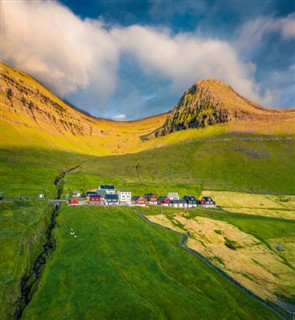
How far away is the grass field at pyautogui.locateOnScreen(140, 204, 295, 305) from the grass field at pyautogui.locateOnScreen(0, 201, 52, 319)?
5120cm

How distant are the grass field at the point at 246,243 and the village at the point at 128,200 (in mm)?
11616

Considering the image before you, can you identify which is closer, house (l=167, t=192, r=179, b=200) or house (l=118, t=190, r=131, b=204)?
house (l=118, t=190, r=131, b=204)

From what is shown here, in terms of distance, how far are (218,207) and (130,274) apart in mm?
110218

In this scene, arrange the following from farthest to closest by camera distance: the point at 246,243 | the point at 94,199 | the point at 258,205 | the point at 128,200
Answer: the point at 258,205 → the point at 128,200 → the point at 94,199 → the point at 246,243

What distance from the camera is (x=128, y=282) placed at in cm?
6938

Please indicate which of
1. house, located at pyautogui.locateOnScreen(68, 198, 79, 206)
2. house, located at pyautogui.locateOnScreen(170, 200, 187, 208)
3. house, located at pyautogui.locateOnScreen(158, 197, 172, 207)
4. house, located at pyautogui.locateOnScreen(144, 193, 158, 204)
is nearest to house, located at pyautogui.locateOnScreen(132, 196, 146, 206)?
house, located at pyautogui.locateOnScreen(144, 193, 158, 204)

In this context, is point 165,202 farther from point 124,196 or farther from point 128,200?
point 124,196

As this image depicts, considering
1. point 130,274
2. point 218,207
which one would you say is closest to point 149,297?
point 130,274

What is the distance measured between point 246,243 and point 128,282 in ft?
219

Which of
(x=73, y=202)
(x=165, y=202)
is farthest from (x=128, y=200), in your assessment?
(x=73, y=202)

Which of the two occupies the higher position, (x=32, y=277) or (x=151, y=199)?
(x=151, y=199)

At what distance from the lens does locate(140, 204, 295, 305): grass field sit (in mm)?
87875

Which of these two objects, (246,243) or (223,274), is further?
(246,243)

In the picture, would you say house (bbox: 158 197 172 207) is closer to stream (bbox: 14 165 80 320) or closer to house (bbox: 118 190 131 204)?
house (bbox: 118 190 131 204)
